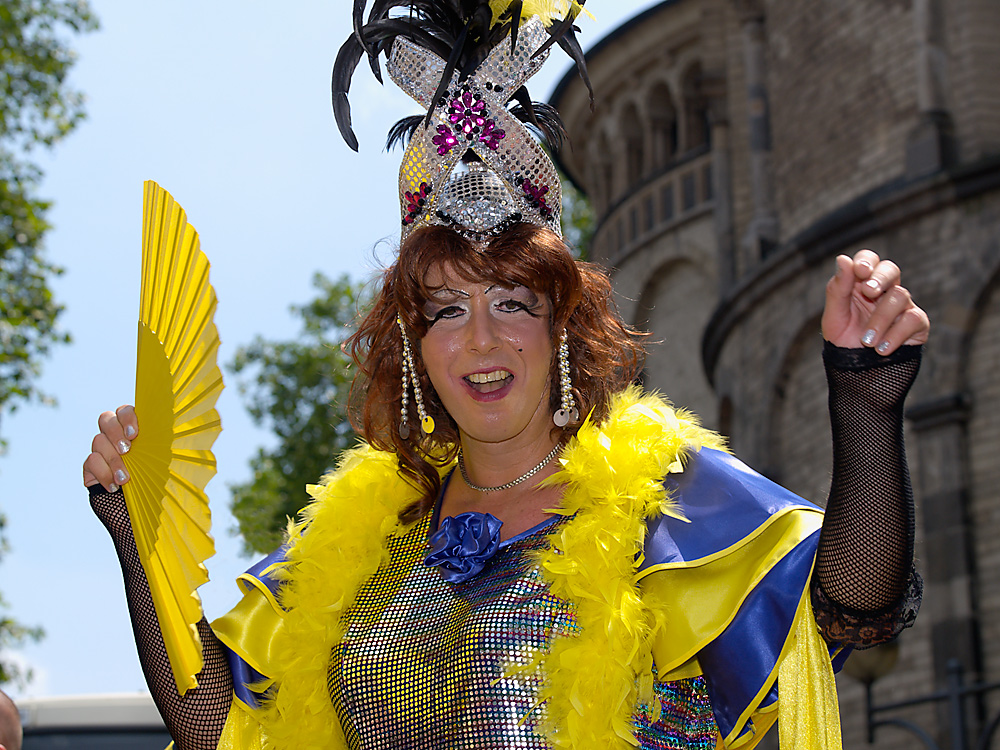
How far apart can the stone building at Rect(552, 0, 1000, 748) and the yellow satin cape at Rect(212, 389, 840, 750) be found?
5545 mm

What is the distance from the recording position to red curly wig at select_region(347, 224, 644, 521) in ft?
9.89

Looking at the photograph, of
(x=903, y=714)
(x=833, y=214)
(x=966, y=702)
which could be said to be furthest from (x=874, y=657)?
(x=833, y=214)

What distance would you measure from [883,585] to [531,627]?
76 centimetres

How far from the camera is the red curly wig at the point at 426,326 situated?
301 centimetres

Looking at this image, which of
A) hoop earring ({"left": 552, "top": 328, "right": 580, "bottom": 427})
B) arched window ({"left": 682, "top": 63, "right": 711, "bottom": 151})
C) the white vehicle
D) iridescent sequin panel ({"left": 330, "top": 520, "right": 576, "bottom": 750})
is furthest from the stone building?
iridescent sequin panel ({"left": 330, "top": 520, "right": 576, "bottom": 750})

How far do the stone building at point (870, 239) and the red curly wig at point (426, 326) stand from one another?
5291mm

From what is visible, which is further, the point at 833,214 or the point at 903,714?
the point at 833,214

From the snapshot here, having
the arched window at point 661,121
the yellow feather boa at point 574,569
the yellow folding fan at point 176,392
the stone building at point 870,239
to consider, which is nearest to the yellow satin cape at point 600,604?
the yellow feather boa at point 574,569

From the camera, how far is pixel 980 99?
13406 millimetres

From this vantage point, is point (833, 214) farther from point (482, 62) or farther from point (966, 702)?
point (482, 62)

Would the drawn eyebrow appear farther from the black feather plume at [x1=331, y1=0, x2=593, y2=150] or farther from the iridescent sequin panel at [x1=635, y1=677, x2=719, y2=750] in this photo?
the iridescent sequin panel at [x1=635, y1=677, x2=719, y2=750]

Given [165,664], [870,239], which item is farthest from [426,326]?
[870,239]

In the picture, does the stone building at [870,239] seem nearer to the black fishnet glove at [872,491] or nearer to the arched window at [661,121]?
the arched window at [661,121]

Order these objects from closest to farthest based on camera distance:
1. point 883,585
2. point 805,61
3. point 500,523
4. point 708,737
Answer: point 883,585 < point 708,737 < point 500,523 < point 805,61
